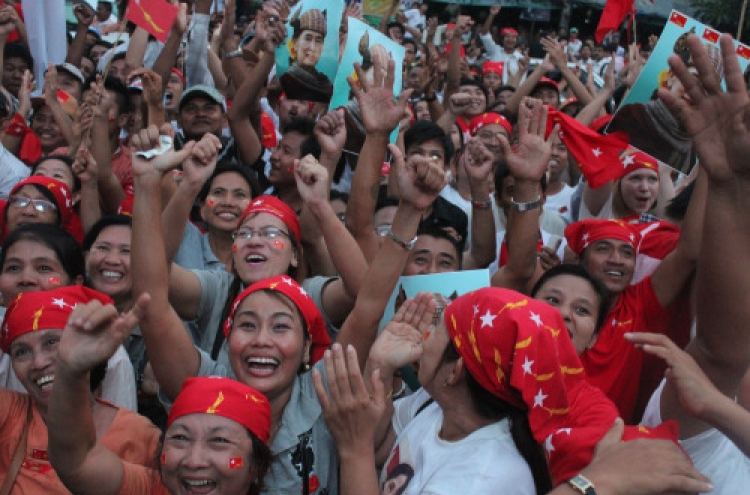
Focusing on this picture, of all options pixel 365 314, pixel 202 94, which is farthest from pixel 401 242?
pixel 202 94

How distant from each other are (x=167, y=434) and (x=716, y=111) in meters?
1.78

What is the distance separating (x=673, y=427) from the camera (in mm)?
1980

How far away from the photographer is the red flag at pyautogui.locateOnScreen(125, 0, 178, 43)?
16.5ft

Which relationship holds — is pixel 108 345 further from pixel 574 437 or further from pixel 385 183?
pixel 385 183

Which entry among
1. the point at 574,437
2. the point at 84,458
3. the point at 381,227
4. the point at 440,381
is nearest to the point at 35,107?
the point at 381,227

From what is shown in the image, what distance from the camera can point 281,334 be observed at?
2.62m

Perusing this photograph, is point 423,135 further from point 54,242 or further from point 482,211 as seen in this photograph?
point 54,242

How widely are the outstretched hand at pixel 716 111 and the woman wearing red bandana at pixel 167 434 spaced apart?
1460 mm

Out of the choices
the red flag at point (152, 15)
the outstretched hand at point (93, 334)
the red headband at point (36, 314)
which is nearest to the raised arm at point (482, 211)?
the red headband at point (36, 314)

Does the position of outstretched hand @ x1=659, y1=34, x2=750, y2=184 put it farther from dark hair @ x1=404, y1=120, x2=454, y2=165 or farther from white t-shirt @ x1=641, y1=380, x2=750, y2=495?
dark hair @ x1=404, y1=120, x2=454, y2=165

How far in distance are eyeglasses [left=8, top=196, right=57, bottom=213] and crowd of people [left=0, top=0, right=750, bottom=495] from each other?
0.04 ft

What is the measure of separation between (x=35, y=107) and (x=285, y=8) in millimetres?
2260

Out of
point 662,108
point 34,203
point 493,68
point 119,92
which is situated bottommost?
point 493,68

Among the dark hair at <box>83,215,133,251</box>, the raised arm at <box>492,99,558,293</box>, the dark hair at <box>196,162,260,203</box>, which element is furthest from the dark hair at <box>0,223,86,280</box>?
the raised arm at <box>492,99,558,293</box>
